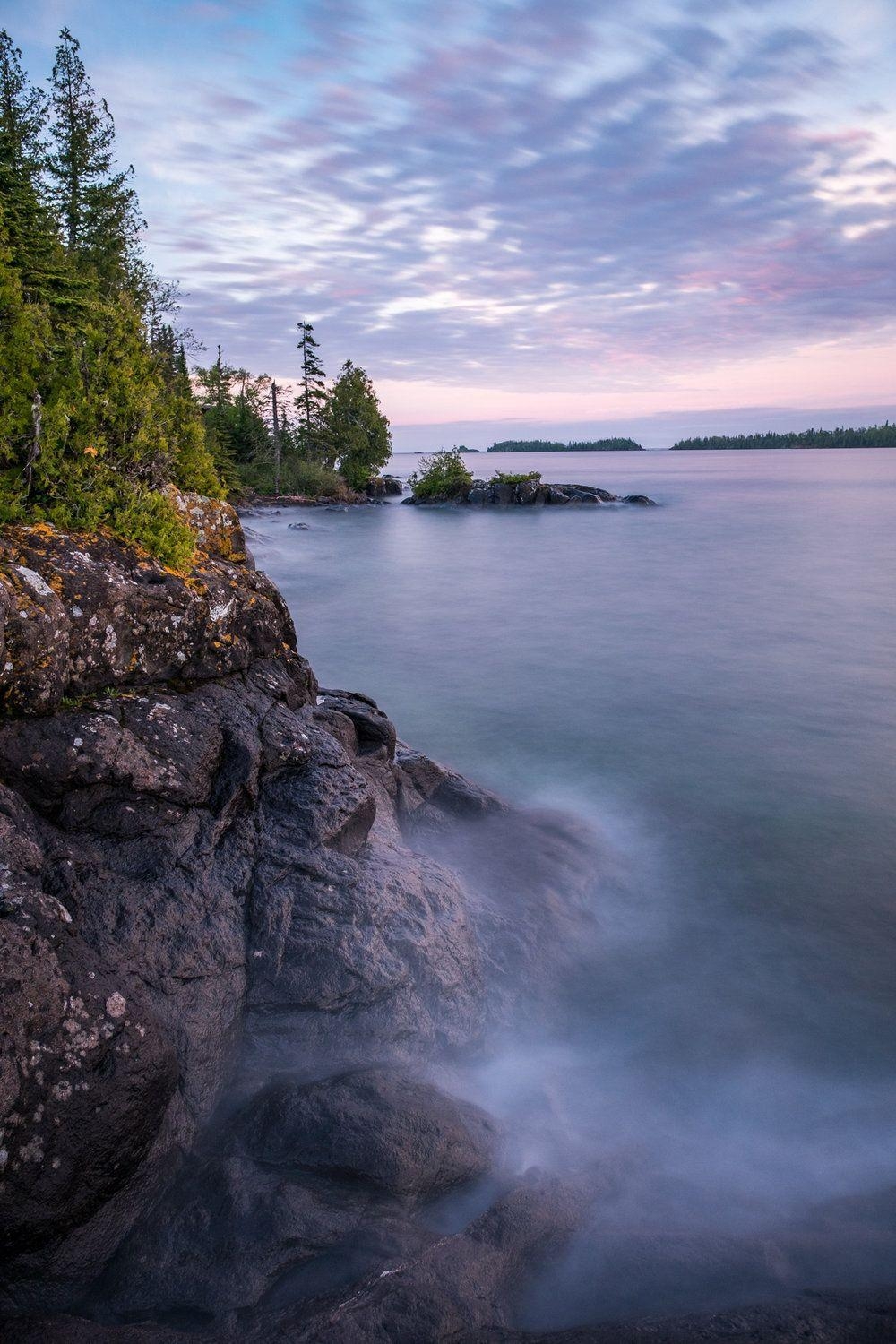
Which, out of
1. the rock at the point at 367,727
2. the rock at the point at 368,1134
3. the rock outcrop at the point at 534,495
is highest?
the rock outcrop at the point at 534,495

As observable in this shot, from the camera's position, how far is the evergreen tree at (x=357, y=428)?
70.7 m

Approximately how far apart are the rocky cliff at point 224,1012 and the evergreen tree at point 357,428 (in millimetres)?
66644

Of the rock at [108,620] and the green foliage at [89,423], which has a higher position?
the green foliage at [89,423]

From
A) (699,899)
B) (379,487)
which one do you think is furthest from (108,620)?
(379,487)

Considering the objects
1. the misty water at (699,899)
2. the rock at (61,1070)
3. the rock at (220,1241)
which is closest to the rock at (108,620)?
the rock at (61,1070)

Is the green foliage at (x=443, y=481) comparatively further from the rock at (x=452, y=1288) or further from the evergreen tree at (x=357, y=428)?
the rock at (x=452, y=1288)

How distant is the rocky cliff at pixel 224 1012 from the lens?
4.12 m

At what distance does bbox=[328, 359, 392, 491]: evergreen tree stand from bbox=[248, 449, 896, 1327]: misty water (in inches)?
1897

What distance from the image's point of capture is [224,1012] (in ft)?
17.6

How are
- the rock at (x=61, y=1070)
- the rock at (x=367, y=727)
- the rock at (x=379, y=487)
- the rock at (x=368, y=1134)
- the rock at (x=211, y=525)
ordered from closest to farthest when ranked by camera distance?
the rock at (x=61, y=1070) < the rock at (x=368, y=1134) < the rock at (x=211, y=525) < the rock at (x=367, y=727) < the rock at (x=379, y=487)

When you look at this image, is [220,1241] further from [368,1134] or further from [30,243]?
[30,243]

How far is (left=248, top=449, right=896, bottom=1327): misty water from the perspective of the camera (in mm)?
5137

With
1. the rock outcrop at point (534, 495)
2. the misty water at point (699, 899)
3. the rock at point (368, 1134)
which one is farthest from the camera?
the rock outcrop at point (534, 495)

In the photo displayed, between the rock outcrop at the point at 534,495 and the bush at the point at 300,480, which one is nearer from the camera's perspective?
the rock outcrop at the point at 534,495
